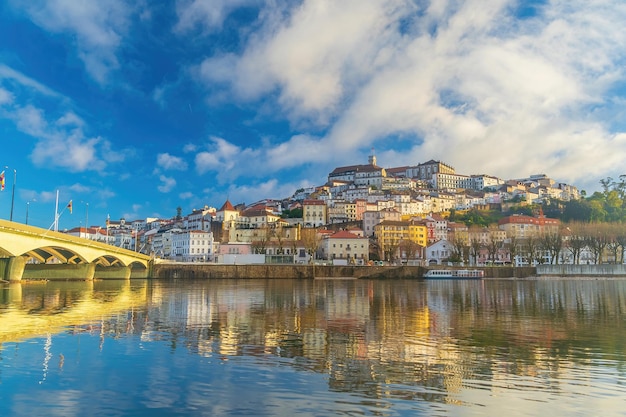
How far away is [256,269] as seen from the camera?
3664 inches

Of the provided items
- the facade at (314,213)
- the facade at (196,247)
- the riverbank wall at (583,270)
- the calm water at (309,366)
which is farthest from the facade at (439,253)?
the calm water at (309,366)

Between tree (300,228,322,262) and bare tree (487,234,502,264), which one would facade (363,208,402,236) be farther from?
bare tree (487,234,502,264)

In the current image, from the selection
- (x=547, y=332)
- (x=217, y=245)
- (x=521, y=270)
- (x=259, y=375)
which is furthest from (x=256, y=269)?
(x=259, y=375)

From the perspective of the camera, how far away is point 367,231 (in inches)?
5709

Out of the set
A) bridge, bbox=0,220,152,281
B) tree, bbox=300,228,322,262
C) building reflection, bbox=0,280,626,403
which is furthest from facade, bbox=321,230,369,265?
building reflection, bbox=0,280,626,403

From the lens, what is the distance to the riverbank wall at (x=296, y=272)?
92.0 meters

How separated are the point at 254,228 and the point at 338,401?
138 metres

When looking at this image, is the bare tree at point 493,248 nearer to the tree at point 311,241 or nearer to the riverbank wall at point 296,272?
the riverbank wall at point 296,272

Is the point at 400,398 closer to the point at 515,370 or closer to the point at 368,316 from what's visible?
the point at 515,370

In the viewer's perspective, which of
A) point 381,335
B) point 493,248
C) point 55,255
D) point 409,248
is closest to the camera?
point 381,335

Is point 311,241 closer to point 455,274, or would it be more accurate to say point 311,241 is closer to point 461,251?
point 461,251

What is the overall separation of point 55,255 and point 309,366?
218ft

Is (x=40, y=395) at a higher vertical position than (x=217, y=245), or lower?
lower

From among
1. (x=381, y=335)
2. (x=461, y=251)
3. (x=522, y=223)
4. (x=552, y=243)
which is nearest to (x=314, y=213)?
(x=461, y=251)
